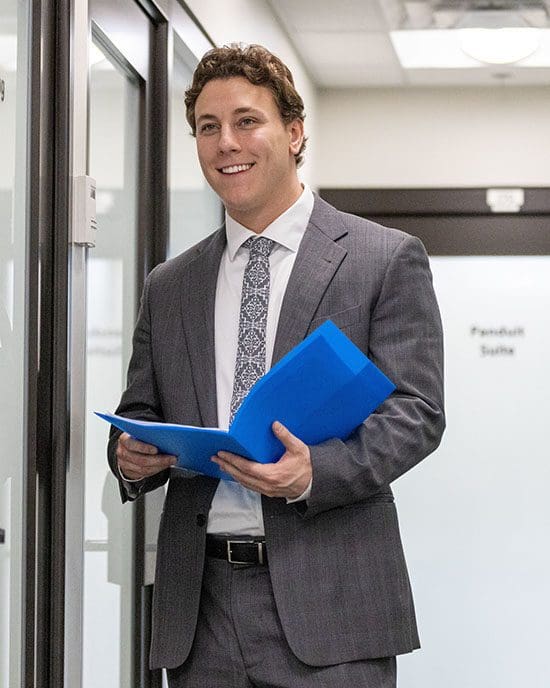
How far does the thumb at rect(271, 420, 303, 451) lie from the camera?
147 cm

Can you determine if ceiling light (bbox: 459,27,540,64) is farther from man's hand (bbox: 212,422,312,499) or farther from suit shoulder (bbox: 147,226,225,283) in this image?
man's hand (bbox: 212,422,312,499)

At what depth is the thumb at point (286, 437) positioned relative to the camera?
1.47m

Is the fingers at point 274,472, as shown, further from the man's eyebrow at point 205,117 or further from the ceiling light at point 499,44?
the ceiling light at point 499,44

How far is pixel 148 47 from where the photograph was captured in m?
2.58

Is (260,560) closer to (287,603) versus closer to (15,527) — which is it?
(287,603)

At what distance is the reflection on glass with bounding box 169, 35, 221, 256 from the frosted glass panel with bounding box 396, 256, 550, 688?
1904 mm

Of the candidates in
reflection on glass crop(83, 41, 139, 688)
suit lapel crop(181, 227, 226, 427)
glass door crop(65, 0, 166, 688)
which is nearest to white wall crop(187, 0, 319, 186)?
glass door crop(65, 0, 166, 688)

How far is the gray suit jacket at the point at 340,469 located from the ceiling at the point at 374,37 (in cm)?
218

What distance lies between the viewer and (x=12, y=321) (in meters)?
1.79

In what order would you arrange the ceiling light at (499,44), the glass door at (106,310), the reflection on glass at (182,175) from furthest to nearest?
the ceiling light at (499,44)
the reflection on glass at (182,175)
the glass door at (106,310)

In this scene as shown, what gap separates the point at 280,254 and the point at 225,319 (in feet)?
0.40

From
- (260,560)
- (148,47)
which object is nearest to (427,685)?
(148,47)

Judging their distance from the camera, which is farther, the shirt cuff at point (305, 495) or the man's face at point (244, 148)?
Result: the man's face at point (244, 148)

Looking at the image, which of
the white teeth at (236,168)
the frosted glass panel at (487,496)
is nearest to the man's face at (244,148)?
the white teeth at (236,168)
